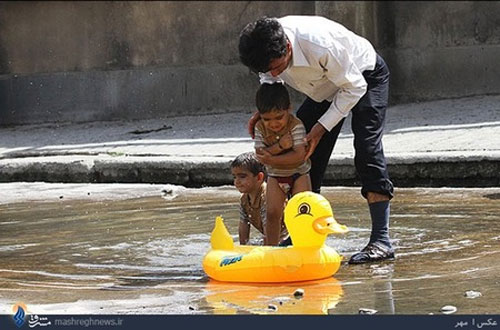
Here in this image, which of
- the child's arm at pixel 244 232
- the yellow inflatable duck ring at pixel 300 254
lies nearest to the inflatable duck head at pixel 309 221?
the yellow inflatable duck ring at pixel 300 254

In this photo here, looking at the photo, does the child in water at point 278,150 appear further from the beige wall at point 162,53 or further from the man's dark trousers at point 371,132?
the beige wall at point 162,53

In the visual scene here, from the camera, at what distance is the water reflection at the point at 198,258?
5.53 metres

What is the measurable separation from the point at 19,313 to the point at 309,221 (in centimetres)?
148

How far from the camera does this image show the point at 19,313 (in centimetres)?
530

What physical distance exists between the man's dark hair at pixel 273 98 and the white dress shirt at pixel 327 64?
0.09 m

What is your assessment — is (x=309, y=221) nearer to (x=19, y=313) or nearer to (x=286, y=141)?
(x=286, y=141)

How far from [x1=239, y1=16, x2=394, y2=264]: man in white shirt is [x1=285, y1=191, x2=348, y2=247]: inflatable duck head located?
0.56 meters

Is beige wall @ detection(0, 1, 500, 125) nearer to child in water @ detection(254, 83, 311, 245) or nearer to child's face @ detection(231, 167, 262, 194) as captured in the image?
child's face @ detection(231, 167, 262, 194)

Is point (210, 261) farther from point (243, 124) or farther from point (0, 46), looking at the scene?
point (0, 46)

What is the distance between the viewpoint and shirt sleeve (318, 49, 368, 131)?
632 cm

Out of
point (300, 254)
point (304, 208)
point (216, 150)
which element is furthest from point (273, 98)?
point (216, 150)

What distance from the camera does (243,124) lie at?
1359cm
